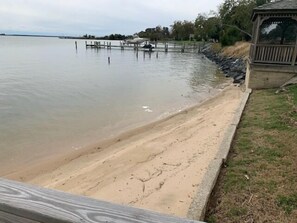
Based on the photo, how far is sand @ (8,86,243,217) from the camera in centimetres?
537

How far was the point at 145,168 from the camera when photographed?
6.89 metres

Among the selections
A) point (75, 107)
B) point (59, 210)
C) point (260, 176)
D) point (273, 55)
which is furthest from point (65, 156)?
point (273, 55)

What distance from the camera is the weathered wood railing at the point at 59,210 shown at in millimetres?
1059

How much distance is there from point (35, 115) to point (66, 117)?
168 cm

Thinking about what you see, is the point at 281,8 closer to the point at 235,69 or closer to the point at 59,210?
the point at 235,69

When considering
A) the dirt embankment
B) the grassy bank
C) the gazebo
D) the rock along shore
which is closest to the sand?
the grassy bank

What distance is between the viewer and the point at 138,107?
16.0 m

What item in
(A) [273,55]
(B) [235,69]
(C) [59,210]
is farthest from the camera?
(B) [235,69]

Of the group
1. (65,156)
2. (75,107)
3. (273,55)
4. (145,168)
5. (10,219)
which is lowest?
(75,107)

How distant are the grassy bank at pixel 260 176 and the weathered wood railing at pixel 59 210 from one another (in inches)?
122

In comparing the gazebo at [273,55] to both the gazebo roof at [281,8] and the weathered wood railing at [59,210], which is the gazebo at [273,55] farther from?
the weathered wood railing at [59,210]

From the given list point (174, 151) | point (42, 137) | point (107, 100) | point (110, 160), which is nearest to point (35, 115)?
point (42, 137)

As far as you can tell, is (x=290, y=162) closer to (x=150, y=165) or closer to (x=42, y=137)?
(x=150, y=165)

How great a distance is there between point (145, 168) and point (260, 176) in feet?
9.45
